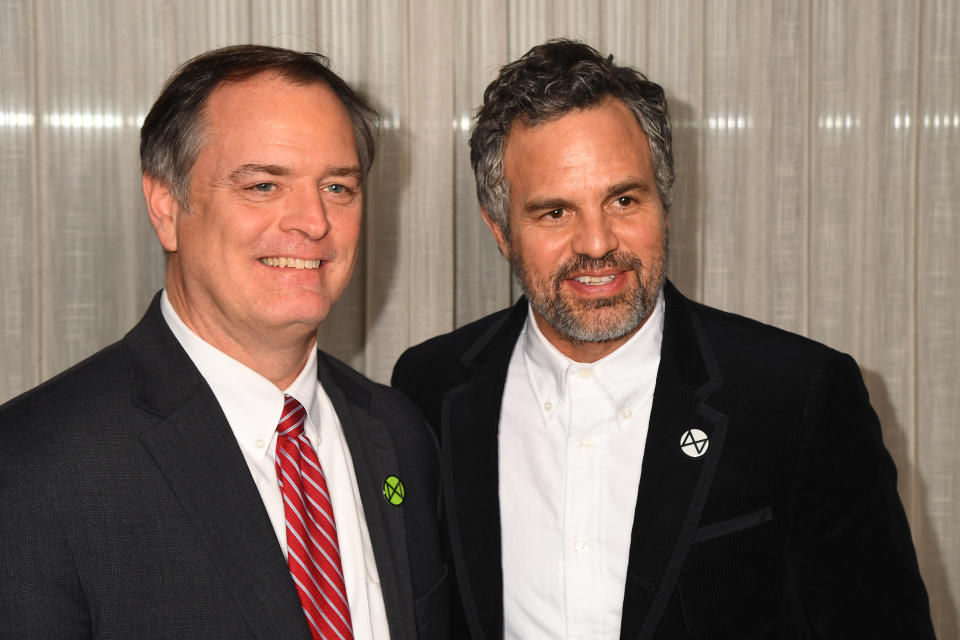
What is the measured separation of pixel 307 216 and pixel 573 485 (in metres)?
0.70

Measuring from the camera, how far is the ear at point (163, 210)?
4.86 feet

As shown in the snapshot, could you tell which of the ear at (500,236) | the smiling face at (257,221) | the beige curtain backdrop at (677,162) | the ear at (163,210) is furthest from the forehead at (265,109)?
the beige curtain backdrop at (677,162)


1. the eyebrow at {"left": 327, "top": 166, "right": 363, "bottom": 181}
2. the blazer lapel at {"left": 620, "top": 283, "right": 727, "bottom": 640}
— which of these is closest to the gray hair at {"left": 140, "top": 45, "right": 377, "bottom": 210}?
the eyebrow at {"left": 327, "top": 166, "right": 363, "bottom": 181}

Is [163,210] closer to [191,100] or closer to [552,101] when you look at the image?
[191,100]

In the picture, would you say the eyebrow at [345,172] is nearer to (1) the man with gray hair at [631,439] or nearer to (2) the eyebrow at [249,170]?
(2) the eyebrow at [249,170]

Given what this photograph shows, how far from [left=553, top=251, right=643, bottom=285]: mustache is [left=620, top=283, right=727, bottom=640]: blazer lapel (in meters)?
0.18

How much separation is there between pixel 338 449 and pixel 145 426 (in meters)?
0.37

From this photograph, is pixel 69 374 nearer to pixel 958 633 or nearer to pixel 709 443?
pixel 709 443

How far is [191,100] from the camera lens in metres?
1.46

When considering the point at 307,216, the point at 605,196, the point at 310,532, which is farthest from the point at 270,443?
the point at 605,196

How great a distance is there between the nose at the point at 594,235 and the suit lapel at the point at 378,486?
0.51m

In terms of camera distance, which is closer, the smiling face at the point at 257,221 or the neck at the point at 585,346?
the smiling face at the point at 257,221

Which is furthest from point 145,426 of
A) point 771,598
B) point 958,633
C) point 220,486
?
point 958,633

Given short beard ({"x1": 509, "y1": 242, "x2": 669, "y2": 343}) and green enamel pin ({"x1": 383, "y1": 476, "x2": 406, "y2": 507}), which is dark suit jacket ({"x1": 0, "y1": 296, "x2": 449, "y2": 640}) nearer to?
green enamel pin ({"x1": 383, "y1": 476, "x2": 406, "y2": 507})
